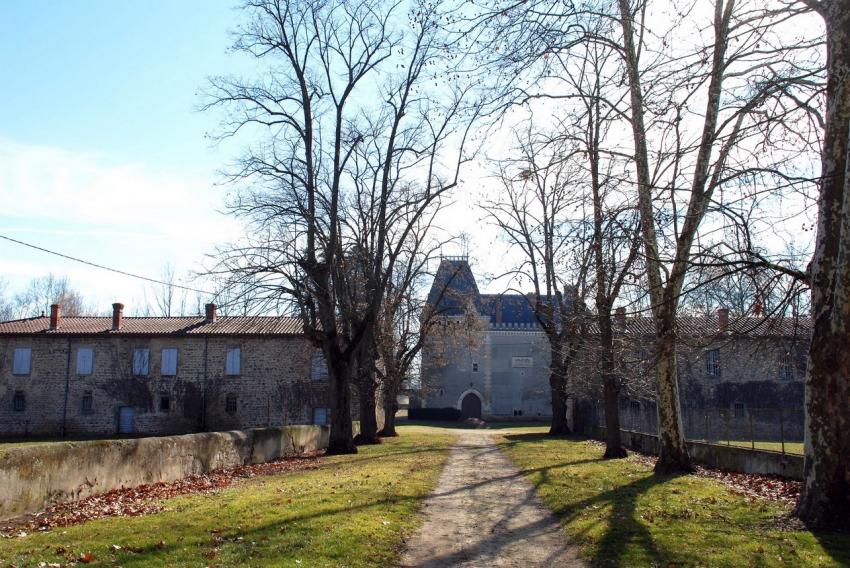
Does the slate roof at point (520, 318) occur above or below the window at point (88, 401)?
above

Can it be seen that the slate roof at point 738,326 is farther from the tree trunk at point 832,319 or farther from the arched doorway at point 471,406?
the arched doorway at point 471,406

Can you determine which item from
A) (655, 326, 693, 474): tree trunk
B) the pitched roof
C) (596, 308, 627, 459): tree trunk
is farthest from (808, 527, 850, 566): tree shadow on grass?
the pitched roof

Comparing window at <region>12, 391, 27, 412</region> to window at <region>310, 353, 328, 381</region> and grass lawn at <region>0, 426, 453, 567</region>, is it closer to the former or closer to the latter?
window at <region>310, 353, 328, 381</region>

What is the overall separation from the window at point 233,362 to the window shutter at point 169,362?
3.03 meters

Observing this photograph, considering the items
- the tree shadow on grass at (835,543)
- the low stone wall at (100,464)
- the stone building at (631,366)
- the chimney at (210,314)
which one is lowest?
the tree shadow on grass at (835,543)

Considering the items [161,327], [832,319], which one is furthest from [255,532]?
[161,327]

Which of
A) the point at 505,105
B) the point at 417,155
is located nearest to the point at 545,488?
the point at 505,105

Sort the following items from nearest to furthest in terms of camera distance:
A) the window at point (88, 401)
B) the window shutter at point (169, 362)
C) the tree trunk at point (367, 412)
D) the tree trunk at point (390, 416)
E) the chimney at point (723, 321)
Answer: the chimney at point (723, 321) → the tree trunk at point (367, 412) → the tree trunk at point (390, 416) → the window at point (88, 401) → the window shutter at point (169, 362)

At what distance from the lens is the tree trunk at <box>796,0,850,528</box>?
8.03 m

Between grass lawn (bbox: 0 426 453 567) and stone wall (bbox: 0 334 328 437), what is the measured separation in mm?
28941

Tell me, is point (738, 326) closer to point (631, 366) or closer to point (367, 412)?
point (631, 366)

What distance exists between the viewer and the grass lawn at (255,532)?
6.59m

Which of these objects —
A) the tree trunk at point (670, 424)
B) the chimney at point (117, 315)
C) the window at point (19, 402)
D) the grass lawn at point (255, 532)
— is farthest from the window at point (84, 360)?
the tree trunk at point (670, 424)

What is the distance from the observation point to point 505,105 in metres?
10.9
